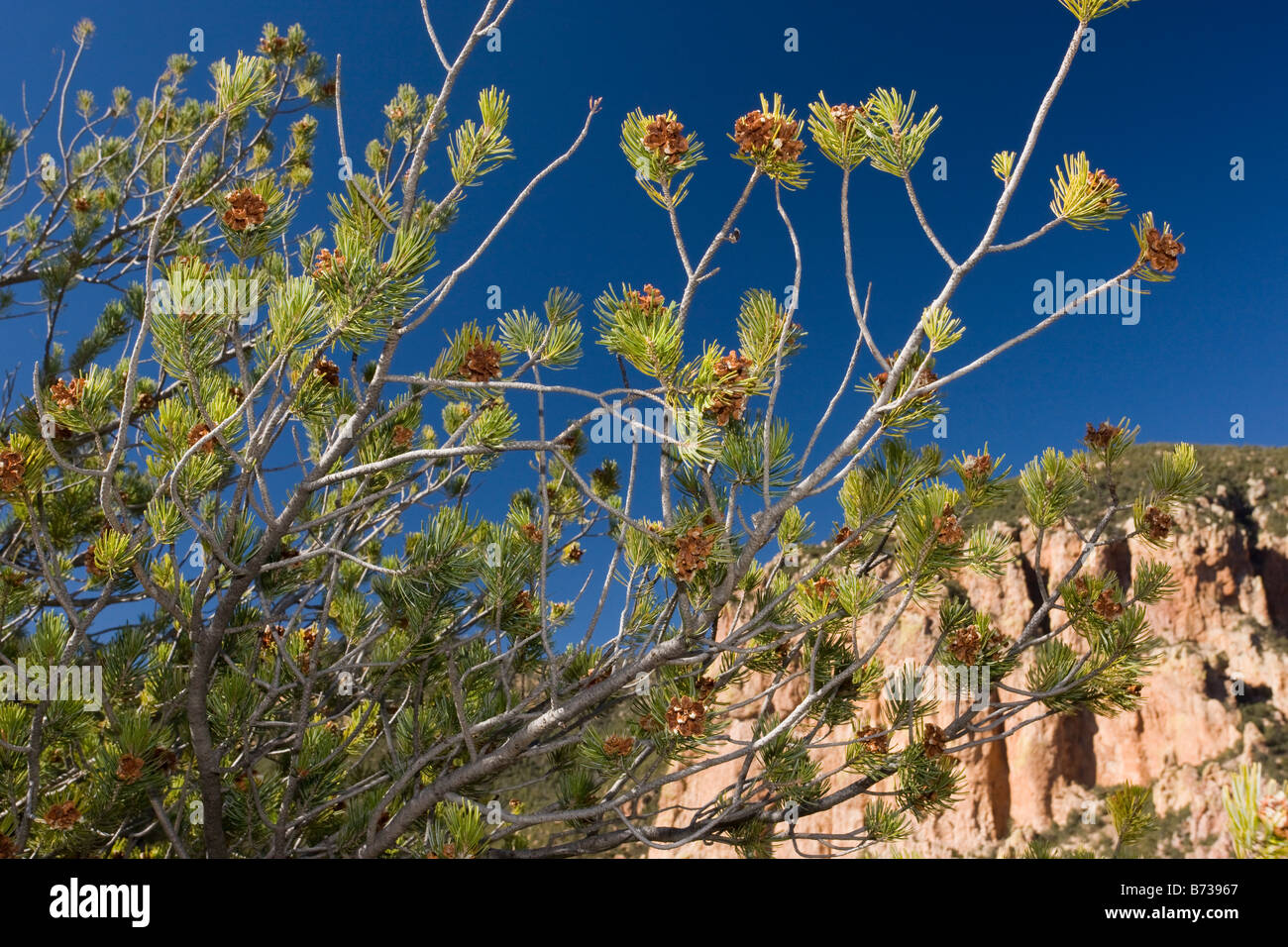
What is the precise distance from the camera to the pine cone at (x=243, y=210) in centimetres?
225

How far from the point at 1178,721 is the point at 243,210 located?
43.5 metres

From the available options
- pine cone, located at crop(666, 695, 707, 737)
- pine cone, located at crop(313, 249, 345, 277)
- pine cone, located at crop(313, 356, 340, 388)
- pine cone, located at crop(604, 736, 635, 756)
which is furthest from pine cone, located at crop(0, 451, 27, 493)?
pine cone, located at crop(666, 695, 707, 737)

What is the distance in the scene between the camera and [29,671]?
2.37m

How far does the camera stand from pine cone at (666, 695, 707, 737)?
2.26 metres

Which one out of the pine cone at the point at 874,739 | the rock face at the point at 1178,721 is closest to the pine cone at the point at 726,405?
the pine cone at the point at 874,739

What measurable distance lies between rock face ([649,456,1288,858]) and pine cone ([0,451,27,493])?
30.0 metres

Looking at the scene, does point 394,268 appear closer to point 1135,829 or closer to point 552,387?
point 552,387

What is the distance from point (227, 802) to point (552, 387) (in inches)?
95.3

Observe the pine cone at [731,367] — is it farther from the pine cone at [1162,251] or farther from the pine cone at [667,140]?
the pine cone at [1162,251]

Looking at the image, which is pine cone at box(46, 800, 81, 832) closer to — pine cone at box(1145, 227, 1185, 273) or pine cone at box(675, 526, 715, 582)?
pine cone at box(675, 526, 715, 582)

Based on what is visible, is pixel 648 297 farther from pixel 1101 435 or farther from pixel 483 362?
pixel 1101 435

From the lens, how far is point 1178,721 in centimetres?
3472

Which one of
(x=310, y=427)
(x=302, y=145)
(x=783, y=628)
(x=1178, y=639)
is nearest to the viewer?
(x=783, y=628)
